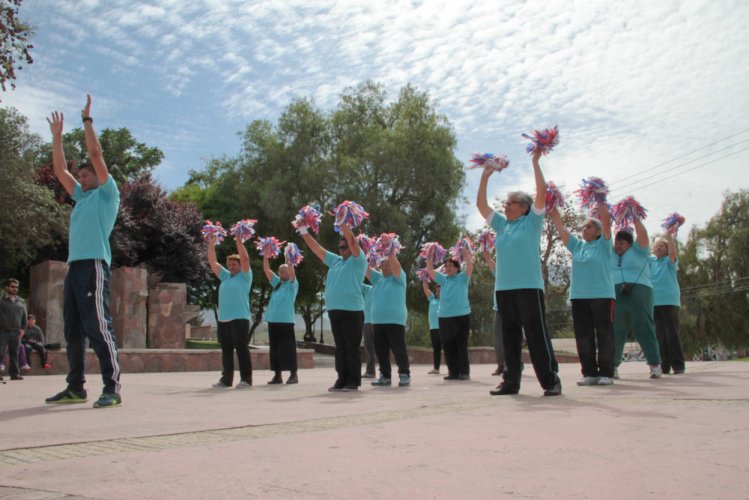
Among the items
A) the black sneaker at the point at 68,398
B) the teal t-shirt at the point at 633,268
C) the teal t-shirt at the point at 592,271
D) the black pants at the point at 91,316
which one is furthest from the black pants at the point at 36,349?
the teal t-shirt at the point at 633,268

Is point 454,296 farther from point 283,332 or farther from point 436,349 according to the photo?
point 436,349

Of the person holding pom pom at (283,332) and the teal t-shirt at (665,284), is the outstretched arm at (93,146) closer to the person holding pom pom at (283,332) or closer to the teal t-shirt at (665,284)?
the person holding pom pom at (283,332)

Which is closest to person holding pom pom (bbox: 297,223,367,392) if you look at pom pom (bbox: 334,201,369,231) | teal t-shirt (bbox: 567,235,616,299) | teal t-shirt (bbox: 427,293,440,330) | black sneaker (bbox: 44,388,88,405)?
pom pom (bbox: 334,201,369,231)

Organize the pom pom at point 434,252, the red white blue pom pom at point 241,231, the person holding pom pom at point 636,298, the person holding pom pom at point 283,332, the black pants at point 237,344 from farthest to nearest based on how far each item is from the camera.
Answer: the pom pom at point 434,252, the red white blue pom pom at point 241,231, the person holding pom pom at point 283,332, the black pants at point 237,344, the person holding pom pom at point 636,298

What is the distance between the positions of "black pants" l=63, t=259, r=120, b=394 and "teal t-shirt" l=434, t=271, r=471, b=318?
20.1 ft

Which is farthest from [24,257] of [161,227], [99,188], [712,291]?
[712,291]

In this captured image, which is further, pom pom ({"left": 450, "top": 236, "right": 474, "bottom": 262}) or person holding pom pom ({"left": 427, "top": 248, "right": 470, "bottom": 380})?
pom pom ({"left": 450, "top": 236, "right": 474, "bottom": 262})

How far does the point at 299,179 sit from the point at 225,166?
15.3 ft

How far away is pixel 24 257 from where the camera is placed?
797 inches

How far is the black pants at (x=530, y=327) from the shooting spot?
22.0 feet

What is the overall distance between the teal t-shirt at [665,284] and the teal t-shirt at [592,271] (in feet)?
8.27

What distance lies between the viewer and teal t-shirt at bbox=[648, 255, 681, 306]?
10.5 meters

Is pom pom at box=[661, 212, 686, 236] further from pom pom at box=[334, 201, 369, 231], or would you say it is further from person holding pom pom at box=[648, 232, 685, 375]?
pom pom at box=[334, 201, 369, 231]

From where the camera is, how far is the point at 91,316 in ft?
20.8
